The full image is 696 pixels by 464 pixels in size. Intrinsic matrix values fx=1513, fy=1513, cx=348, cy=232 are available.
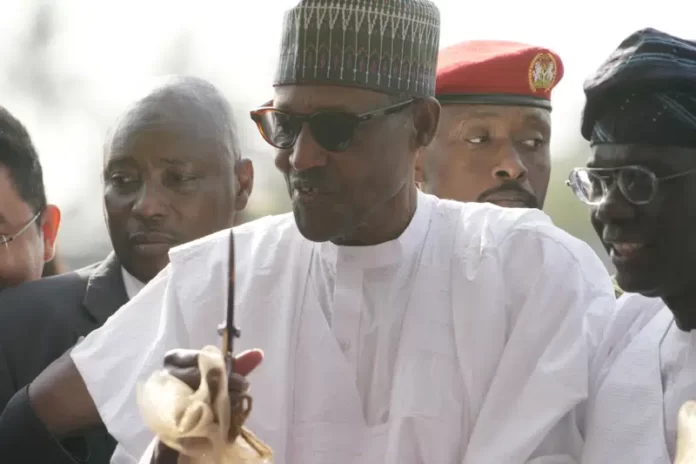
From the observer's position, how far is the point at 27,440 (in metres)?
4.60

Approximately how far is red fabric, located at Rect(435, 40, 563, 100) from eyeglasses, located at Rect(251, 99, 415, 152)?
5.52 feet

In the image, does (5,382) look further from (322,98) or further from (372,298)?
(322,98)

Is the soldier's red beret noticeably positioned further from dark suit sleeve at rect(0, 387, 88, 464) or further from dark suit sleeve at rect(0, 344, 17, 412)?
dark suit sleeve at rect(0, 387, 88, 464)

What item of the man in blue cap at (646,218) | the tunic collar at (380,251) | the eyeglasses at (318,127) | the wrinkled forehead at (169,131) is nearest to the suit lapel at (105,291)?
the wrinkled forehead at (169,131)

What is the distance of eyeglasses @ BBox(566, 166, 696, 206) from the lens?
12.7 ft

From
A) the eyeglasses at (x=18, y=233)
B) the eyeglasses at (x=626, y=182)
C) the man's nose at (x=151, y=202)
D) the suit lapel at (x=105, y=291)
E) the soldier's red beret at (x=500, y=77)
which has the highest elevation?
the eyeglasses at (x=626, y=182)

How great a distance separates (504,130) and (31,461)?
226 centimetres

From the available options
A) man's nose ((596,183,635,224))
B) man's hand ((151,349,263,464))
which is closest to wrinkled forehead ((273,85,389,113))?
man's nose ((596,183,635,224))

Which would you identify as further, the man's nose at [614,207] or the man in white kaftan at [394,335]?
the man in white kaftan at [394,335]

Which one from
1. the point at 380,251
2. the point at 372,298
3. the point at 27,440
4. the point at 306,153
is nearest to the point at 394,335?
the point at 372,298

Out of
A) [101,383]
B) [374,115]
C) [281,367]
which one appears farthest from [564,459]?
[101,383]

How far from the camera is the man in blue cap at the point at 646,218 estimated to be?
12.7 feet

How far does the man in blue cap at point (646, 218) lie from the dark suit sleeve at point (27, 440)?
5.36 feet

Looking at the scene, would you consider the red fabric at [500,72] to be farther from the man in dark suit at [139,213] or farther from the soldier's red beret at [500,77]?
the man in dark suit at [139,213]
